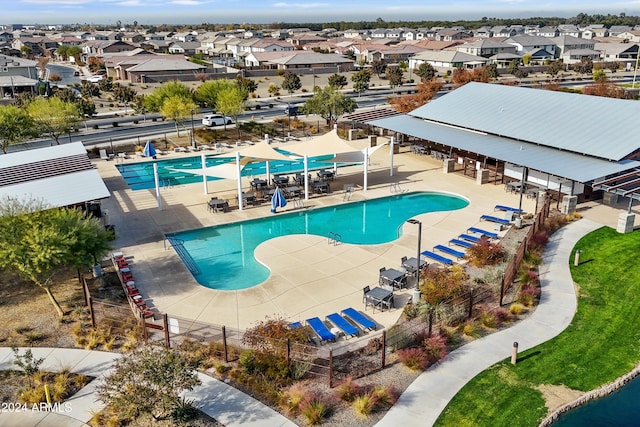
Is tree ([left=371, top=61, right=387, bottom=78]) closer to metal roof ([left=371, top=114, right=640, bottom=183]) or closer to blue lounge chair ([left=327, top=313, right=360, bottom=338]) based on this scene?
metal roof ([left=371, top=114, right=640, bottom=183])

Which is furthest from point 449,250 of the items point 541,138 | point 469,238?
point 541,138

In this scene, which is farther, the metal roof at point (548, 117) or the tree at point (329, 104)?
the tree at point (329, 104)

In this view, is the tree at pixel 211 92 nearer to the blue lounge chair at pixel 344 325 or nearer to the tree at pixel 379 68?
the blue lounge chair at pixel 344 325

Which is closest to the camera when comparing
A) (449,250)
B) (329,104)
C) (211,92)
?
(449,250)

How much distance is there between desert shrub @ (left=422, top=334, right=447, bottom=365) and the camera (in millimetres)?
17953

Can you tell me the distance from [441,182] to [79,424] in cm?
2894

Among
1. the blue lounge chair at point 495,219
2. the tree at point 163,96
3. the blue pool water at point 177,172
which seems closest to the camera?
the blue lounge chair at point 495,219

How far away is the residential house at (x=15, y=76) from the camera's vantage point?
76.3 meters

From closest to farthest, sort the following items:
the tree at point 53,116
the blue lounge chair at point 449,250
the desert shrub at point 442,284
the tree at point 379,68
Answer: the desert shrub at point 442,284
the blue lounge chair at point 449,250
the tree at point 53,116
the tree at point 379,68

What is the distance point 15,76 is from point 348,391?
8382 centimetres

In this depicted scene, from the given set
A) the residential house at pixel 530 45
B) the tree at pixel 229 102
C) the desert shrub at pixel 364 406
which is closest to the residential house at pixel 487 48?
the residential house at pixel 530 45

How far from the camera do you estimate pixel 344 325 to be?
19.4 meters

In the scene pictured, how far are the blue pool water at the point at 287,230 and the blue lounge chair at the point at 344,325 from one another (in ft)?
17.2

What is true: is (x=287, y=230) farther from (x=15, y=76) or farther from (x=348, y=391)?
(x=15, y=76)
